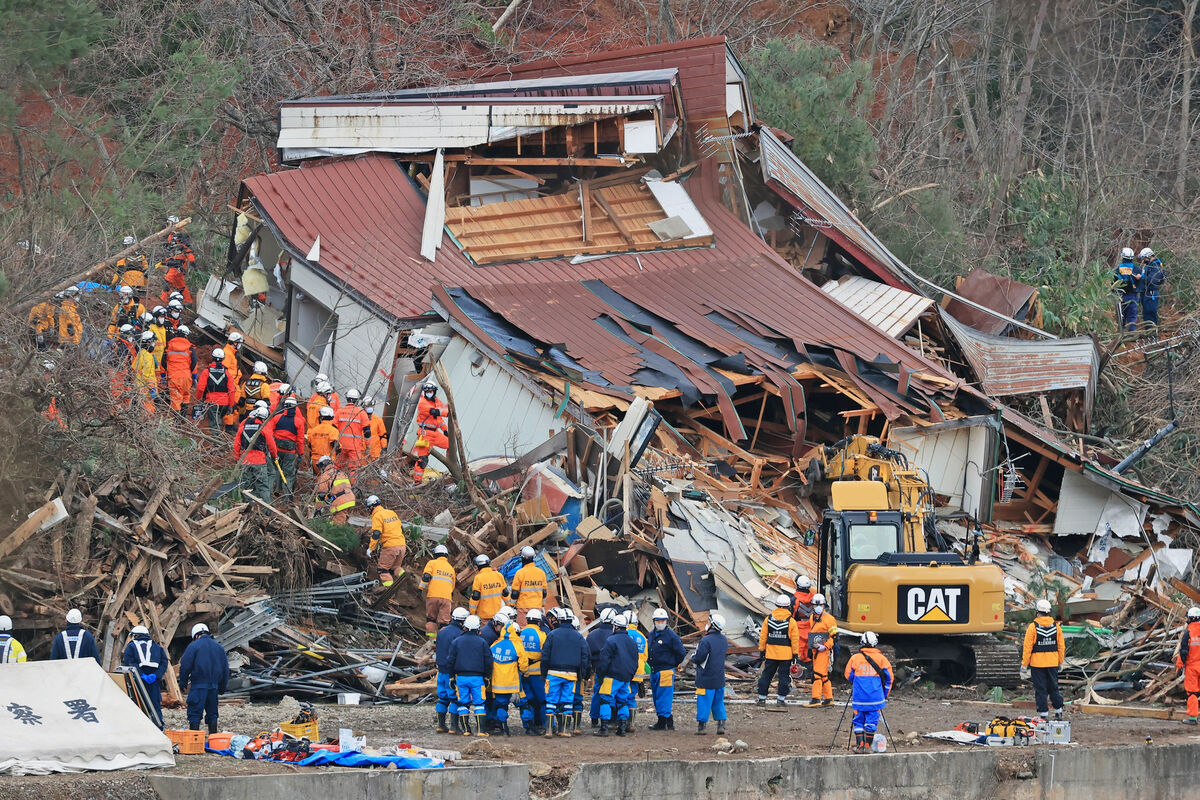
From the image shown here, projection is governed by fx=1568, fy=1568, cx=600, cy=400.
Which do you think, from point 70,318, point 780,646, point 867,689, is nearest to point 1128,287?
point 780,646

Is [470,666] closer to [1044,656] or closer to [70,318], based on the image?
[1044,656]

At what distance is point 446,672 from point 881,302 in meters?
15.0

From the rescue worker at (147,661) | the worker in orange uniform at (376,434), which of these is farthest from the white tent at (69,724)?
the worker in orange uniform at (376,434)

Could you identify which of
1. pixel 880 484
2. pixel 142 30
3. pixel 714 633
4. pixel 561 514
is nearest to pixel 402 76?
pixel 142 30

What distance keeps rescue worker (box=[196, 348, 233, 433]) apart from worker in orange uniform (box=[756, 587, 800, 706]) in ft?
29.4

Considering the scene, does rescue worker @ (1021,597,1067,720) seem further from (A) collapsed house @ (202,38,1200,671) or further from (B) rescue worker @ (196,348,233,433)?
(B) rescue worker @ (196,348,233,433)

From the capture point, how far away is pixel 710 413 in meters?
23.4

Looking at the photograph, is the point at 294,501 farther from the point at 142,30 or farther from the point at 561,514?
the point at 142,30

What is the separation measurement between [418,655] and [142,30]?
2409cm

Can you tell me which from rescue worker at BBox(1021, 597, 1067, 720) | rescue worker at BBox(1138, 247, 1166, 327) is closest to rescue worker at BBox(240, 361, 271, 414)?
rescue worker at BBox(1021, 597, 1067, 720)

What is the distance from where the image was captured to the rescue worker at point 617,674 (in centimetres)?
1454

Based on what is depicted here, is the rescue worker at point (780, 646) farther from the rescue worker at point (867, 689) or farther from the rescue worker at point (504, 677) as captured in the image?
the rescue worker at point (504, 677)

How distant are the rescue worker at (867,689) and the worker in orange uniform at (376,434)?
8.73 metres

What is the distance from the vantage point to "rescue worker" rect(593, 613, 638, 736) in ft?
47.7
